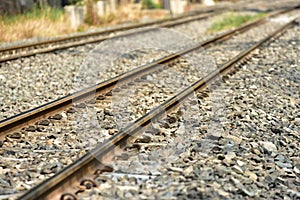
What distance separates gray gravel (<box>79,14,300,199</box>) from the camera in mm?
4316

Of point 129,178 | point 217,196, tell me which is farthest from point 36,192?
point 217,196

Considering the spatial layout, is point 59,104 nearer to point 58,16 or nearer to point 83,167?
point 83,167

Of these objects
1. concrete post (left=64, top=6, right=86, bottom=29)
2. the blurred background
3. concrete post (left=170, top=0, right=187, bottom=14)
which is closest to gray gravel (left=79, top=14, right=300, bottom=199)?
the blurred background

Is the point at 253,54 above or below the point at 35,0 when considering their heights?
below

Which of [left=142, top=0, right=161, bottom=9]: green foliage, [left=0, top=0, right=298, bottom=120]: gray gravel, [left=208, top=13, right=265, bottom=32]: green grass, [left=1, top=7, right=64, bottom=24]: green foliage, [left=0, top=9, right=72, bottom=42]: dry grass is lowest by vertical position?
[left=208, top=13, right=265, bottom=32]: green grass

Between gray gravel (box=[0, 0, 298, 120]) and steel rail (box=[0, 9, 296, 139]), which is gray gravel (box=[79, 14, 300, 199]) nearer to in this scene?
steel rail (box=[0, 9, 296, 139])

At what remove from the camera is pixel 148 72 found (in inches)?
374

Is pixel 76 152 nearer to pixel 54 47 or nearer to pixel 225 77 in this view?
pixel 225 77

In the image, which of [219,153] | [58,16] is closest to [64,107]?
[219,153]

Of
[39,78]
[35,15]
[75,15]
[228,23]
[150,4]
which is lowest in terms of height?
[228,23]

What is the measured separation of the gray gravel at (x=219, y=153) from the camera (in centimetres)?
432

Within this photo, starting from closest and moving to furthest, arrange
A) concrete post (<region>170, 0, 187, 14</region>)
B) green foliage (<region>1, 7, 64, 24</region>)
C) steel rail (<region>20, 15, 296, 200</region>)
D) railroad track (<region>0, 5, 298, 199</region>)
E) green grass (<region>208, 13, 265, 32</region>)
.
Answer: steel rail (<region>20, 15, 296, 200</region>) < railroad track (<region>0, 5, 298, 199</region>) < green foliage (<region>1, 7, 64, 24</region>) < green grass (<region>208, 13, 265, 32</region>) < concrete post (<region>170, 0, 187, 14</region>)

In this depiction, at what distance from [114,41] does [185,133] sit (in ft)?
28.9

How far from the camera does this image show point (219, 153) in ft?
17.0
